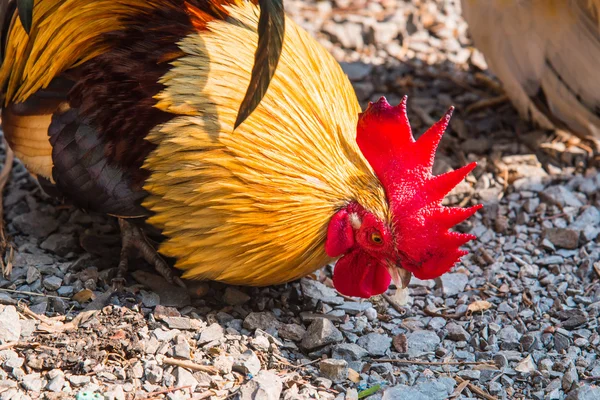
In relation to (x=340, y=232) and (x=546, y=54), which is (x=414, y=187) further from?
(x=546, y=54)

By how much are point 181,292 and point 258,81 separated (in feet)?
3.62

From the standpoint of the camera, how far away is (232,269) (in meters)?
3.07

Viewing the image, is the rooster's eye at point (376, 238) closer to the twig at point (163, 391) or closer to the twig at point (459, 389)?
the twig at point (459, 389)

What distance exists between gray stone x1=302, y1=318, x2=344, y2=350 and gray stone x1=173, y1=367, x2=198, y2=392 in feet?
1.65

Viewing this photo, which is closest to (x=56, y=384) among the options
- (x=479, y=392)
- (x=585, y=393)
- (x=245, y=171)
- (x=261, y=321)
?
(x=261, y=321)

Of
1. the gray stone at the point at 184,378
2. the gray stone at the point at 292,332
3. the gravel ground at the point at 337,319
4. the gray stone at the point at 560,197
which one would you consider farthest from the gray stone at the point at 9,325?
the gray stone at the point at 560,197

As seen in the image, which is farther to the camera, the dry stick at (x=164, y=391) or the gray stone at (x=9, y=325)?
the gray stone at (x=9, y=325)

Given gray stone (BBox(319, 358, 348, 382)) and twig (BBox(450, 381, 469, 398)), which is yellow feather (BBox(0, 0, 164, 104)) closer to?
gray stone (BBox(319, 358, 348, 382))

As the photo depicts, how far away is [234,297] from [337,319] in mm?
454

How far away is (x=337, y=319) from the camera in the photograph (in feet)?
11.1

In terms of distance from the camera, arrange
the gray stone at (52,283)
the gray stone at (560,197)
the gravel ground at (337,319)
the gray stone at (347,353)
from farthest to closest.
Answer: the gray stone at (560,197) → the gray stone at (52,283) → the gray stone at (347,353) → the gravel ground at (337,319)

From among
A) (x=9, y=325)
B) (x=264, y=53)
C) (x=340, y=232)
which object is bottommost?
(x=9, y=325)

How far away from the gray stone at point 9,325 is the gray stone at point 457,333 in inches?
69.1

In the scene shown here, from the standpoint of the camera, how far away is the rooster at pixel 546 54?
164 inches
